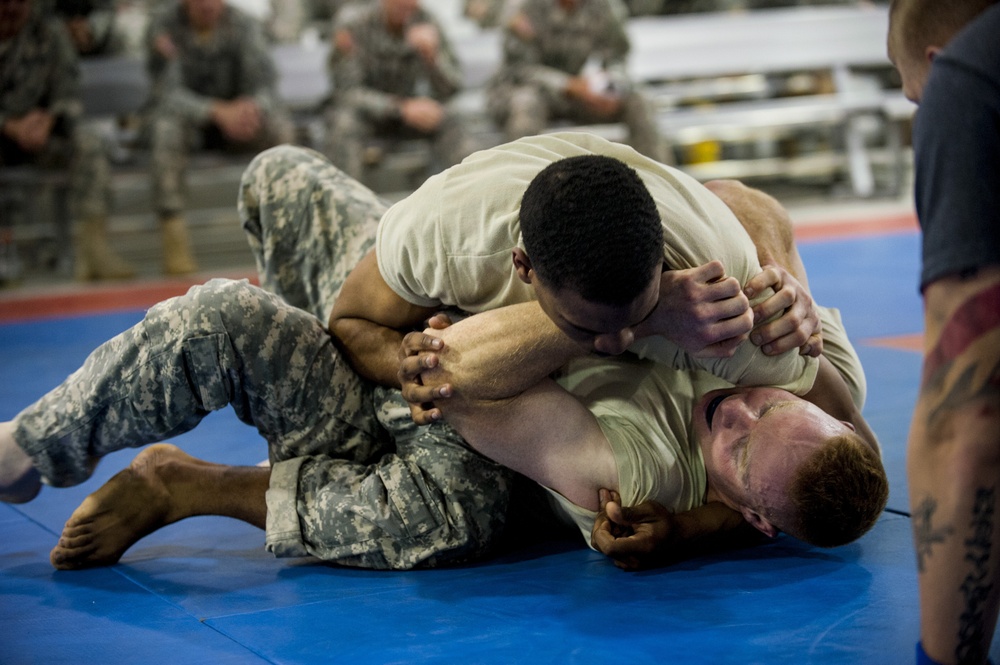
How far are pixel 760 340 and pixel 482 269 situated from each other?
0.51 m

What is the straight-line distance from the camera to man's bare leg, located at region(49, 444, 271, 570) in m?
2.25

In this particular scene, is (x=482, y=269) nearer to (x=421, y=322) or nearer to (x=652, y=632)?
(x=421, y=322)

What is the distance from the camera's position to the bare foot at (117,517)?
2.24 metres

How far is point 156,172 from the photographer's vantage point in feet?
21.6

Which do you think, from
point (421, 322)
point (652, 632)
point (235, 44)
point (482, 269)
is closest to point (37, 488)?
point (421, 322)

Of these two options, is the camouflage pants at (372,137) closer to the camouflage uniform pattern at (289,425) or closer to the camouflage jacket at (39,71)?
the camouflage jacket at (39,71)

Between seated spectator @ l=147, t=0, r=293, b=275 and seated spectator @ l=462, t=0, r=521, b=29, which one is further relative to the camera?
seated spectator @ l=462, t=0, r=521, b=29

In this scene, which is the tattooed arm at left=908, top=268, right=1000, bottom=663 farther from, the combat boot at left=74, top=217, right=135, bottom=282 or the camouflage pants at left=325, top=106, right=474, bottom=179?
the combat boot at left=74, top=217, right=135, bottom=282

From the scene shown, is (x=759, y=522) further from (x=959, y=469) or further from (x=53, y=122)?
(x=53, y=122)

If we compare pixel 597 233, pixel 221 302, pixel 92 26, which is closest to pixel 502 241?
pixel 597 233

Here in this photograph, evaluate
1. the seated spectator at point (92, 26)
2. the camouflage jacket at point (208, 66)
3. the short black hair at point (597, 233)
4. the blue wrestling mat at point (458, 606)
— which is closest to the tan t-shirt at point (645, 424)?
the blue wrestling mat at point (458, 606)

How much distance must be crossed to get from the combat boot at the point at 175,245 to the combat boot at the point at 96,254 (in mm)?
234

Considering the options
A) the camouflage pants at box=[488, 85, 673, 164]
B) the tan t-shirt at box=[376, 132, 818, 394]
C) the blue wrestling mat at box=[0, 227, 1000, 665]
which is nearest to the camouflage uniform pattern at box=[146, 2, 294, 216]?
the camouflage pants at box=[488, 85, 673, 164]

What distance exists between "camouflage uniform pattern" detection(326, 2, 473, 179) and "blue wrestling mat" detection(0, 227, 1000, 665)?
4625 millimetres
